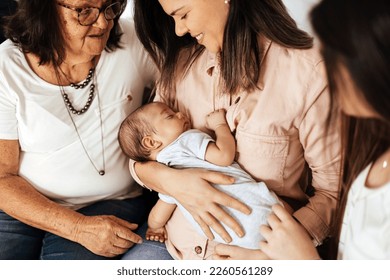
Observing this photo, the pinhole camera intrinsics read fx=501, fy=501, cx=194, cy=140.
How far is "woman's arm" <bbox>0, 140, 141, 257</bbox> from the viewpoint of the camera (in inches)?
41.6

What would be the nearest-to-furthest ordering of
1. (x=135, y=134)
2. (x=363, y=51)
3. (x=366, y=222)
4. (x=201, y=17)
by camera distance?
(x=363, y=51) → (x=366, y=222) → (x=201, y=17) → (x=135, y=134)

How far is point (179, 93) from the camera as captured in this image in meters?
1.04

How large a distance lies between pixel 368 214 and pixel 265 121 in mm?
244

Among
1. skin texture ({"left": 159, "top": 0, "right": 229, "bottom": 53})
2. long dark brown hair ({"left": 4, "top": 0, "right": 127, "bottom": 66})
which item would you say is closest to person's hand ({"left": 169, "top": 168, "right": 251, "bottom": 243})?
skin texture ({"left": 159, "top": 0, "right": 229, "bottom": 53})

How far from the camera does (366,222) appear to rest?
0.79 metres

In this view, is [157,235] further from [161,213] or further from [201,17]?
[201,17]

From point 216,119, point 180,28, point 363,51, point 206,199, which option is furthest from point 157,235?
point 363,51

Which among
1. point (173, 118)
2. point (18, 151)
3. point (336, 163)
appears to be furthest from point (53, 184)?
point (336, 163)

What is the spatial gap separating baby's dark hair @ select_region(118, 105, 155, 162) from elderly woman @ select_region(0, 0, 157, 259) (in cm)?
6

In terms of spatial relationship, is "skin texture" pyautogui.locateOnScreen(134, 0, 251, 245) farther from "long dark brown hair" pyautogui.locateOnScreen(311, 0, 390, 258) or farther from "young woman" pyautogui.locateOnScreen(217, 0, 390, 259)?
"long dark brown hair" pyautogui.locateOnScreen(311, 0, 390, 258)

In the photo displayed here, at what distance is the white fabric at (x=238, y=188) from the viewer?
0.91 meters

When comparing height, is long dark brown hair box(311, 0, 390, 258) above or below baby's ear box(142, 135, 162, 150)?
above

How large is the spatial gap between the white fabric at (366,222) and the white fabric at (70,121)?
0.50m

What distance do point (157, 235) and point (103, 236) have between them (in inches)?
A: 4.5
